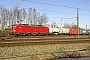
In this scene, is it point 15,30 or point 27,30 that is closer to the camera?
point 15,30

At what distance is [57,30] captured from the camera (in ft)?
196

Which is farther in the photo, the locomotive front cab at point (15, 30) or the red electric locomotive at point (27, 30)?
the red electric locomotive at point (27, 30)

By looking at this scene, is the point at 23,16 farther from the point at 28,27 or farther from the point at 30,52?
the point at 30,52

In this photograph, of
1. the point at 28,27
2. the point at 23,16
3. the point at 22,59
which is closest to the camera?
the point at 22,59

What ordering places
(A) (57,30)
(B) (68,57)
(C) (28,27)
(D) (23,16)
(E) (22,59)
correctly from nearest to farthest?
(E) (22,59) < (B) (68,57) < (C) (28,27) < (A) (57,30) < (D) (23,16)

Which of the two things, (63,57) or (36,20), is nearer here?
(63,57)

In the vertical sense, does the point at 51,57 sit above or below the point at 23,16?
below

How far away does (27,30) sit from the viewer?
141 feet

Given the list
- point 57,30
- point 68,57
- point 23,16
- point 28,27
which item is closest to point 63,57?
point 68,57

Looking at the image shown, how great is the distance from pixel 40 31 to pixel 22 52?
109ft

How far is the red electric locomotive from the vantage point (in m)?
41.3

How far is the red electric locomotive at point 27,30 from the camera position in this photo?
4134 cm

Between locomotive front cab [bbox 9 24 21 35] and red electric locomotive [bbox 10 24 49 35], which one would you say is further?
red electric locomotive [bbox 10 24 49 35]

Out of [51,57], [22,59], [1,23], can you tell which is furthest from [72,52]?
[1,23]
